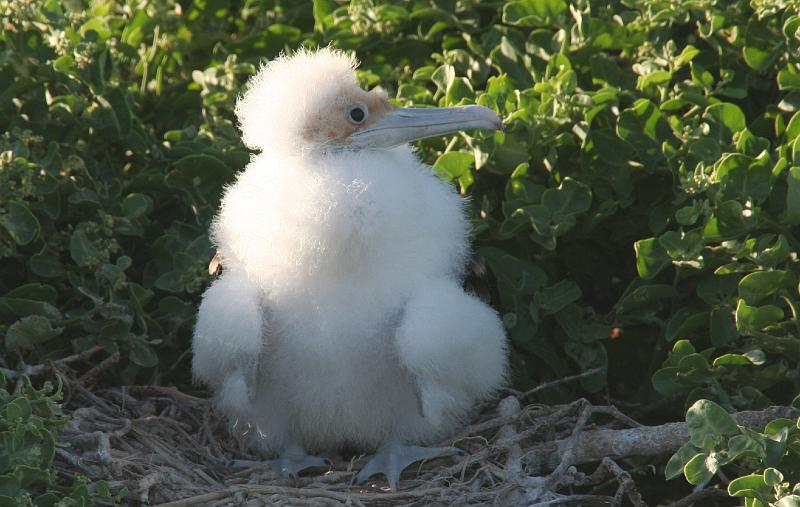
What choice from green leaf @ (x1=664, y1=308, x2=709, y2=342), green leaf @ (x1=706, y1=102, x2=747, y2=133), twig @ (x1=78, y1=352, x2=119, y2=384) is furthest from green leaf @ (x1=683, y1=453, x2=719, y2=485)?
twig @ (x1=78, y1=352, x2=119, y2=384)

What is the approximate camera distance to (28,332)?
4.29 m

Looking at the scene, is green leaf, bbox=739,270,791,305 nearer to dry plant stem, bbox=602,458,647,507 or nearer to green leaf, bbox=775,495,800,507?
dry plant stem, bbox=602,458,647,507

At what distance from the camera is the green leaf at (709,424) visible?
331 cm

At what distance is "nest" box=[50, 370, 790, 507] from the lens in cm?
377

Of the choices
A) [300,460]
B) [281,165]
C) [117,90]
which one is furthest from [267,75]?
[300,460]

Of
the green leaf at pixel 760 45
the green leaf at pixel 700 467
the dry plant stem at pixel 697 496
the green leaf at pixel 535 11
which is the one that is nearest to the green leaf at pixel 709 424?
the green leaf at pixel 700 467

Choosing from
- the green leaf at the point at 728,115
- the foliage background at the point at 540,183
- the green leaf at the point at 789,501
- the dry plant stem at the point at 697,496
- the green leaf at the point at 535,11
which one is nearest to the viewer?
the green leaf at the point at 789,501

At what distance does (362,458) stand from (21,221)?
62.2 inches

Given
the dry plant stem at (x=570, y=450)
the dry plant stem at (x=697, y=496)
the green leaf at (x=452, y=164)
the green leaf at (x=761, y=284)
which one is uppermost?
the green leaf at (x=452, y=164)

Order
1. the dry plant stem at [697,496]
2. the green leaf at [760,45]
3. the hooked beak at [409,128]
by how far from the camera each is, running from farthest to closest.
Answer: the green leaf at [760,45] < the hooked beak at [409,128] < the dry plant stem at [697,496]

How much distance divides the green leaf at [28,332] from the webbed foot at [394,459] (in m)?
1.31

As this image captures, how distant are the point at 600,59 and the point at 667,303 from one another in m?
1.05

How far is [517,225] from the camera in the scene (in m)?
4.45

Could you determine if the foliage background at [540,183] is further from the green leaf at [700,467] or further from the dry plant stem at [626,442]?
the green leaf at [700,467]
